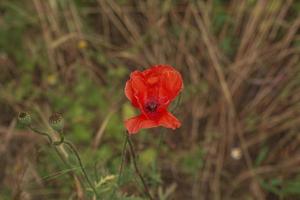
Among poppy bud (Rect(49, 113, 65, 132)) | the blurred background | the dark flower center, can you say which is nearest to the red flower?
the dark flower center

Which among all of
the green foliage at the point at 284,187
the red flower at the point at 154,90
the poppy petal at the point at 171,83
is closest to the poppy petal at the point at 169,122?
the red flower at the point at 154,90

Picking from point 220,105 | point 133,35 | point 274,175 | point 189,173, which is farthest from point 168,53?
point 274,175

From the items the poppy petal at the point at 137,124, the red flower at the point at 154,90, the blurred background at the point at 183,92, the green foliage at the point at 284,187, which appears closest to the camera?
the poppy petal at the point at 137,124

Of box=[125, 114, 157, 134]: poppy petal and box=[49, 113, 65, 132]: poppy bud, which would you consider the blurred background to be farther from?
box=[125, 114, 157, 134]: poppy petal

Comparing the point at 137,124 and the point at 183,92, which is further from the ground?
the point at 183,92

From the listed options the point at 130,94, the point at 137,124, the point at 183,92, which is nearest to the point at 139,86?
the point at 130,94

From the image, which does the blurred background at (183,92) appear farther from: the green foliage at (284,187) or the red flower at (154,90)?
the red flower at (154,90)

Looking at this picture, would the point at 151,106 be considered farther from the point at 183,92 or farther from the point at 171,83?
the point at 183,92
